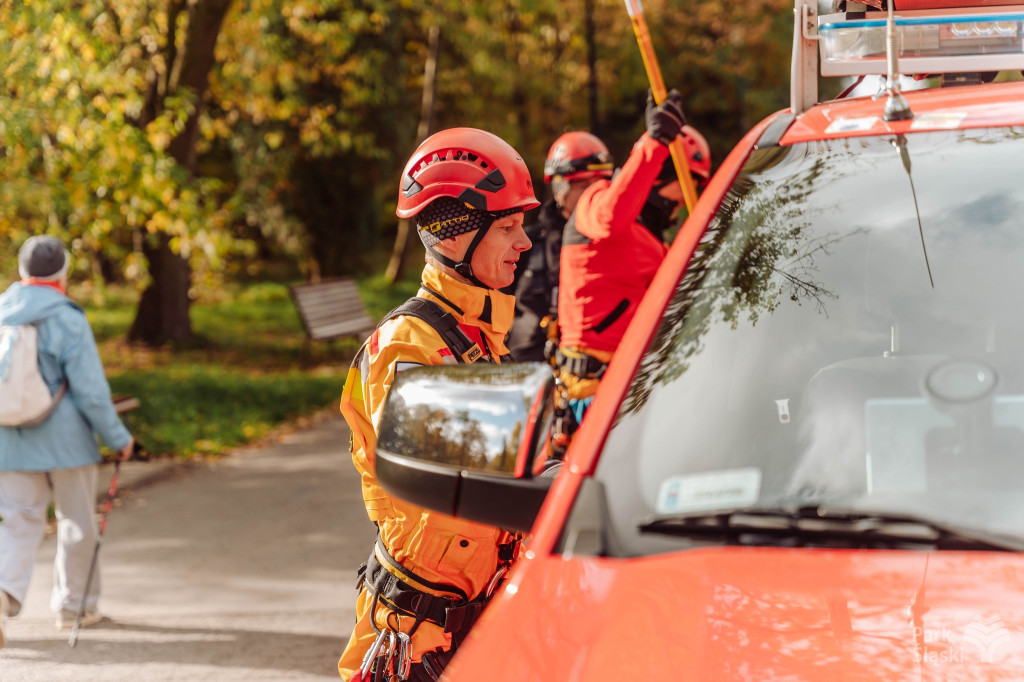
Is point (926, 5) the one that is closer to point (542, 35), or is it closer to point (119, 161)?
point (119, 161)

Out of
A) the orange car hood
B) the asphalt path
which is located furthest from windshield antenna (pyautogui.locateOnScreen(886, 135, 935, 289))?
the asphalt path

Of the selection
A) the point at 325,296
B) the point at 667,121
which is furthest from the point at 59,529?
the point at 325,296

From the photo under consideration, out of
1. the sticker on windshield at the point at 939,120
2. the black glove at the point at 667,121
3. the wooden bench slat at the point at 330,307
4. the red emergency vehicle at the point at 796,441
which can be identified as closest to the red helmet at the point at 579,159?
the black glove at the point at 667,121

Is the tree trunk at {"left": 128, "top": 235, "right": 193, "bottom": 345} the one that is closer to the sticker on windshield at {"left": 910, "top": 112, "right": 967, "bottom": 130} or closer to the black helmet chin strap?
the black helmet chin strap

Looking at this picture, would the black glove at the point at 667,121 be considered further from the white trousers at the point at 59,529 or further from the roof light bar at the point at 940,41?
the white trousers at the point at 59,529

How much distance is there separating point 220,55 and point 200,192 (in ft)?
17.3

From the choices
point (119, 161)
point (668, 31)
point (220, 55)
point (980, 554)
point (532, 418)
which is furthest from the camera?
point (668, 31)

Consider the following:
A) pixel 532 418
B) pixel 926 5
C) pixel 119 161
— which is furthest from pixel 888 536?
pixel 119 161

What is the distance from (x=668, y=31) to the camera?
3108 cm

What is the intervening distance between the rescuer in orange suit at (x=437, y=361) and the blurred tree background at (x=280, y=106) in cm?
710

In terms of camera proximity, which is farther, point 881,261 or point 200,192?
point 200,192

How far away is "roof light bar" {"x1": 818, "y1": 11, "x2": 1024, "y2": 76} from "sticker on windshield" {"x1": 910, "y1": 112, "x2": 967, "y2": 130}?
16.6 inches

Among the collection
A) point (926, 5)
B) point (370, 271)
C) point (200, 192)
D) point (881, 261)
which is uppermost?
point (926, 5)

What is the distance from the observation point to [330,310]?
16.1 m
